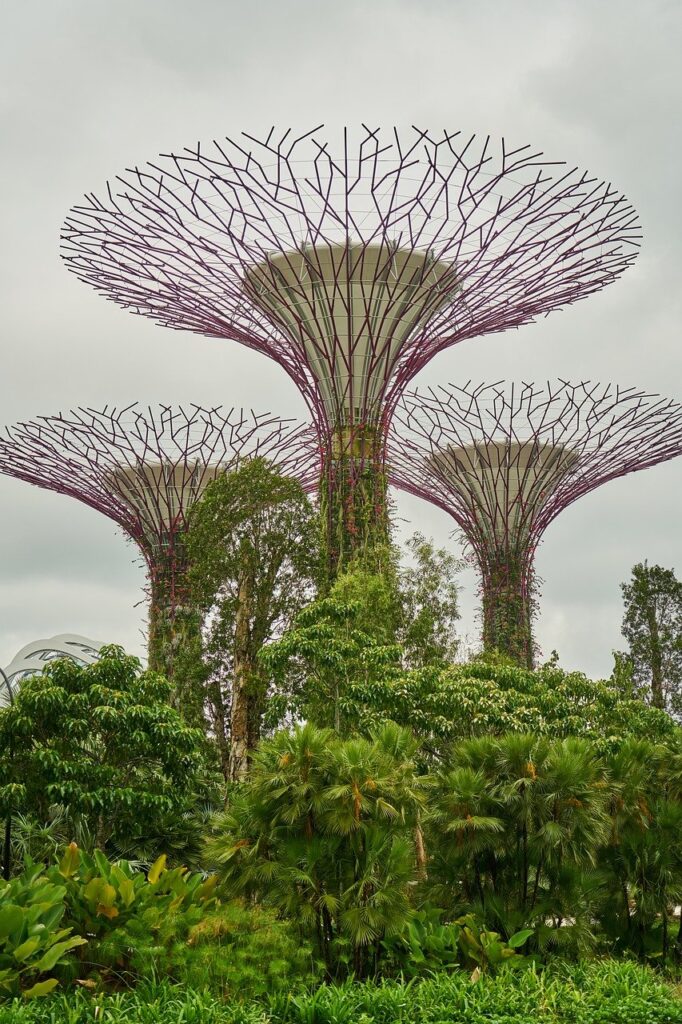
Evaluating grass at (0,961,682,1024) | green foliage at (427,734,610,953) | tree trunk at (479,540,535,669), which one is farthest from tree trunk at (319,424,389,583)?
grass at (0,961,682,1024)

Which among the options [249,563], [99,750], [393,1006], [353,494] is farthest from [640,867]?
[249,563]

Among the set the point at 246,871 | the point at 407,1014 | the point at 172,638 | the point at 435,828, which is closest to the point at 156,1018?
the point at 407,1014

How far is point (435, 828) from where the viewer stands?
13398 millimetres

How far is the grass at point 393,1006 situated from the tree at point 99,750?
18.4 feet

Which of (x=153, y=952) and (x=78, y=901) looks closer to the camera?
(x=153, y=952)

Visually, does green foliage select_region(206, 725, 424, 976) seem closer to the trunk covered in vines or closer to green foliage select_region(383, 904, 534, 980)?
green foliage select_region(383, 904, 534, 980)

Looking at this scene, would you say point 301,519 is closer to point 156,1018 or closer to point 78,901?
point 78,901

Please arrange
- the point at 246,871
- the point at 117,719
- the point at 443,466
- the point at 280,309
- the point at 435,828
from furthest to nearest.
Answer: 1. the point at 443,466
2. the point at 280,309
3. the point at 117,719
4. the point at 435,828
5. the point at 246,871

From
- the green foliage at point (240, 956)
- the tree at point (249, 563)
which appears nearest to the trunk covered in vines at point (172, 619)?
the tree at point (249, 563)

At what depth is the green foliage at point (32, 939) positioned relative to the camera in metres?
8.91

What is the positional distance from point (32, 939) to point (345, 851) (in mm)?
3752

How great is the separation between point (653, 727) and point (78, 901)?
14.2 metres

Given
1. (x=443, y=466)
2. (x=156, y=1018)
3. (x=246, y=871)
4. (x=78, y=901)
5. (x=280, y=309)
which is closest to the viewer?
(x=156, y=1018)

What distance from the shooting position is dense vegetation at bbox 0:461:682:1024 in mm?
9469
